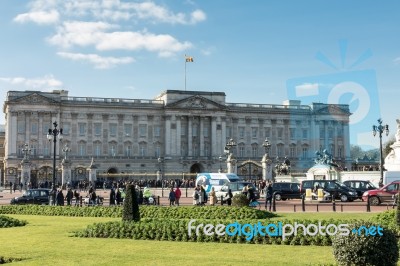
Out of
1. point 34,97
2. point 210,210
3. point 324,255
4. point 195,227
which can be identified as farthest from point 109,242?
point 34,97

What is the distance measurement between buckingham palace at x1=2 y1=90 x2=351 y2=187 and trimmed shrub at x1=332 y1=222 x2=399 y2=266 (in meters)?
74.1

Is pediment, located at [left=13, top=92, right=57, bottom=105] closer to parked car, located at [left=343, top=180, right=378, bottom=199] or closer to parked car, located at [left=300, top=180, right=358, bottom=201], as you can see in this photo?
parked car, located at [left=300, top=180, right=358, bottom=201]

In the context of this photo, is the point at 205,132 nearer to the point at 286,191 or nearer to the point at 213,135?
the point at 213,135

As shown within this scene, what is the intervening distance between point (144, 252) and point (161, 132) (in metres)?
80.3

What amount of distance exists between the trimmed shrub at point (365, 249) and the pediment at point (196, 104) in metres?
84.3

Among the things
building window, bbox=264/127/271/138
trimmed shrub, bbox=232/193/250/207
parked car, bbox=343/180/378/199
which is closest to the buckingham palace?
building window, bbox=264/127/271/138

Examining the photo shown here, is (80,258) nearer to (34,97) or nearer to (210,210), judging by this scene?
(210,210)

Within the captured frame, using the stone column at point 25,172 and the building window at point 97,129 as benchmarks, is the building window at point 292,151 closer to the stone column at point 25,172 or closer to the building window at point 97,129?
the building window at point 97,129

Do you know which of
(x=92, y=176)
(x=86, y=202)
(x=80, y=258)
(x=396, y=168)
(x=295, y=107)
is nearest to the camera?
(x=80, y=258)

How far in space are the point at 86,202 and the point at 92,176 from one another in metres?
36.9

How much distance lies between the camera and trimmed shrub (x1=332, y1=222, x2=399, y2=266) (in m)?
9.83

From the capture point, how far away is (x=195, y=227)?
55.7ft

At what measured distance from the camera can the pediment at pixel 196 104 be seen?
94.2m

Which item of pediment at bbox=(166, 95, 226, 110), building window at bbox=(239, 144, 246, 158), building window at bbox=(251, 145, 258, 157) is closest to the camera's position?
pediment at bbox=(166, 95, 226, 110)
